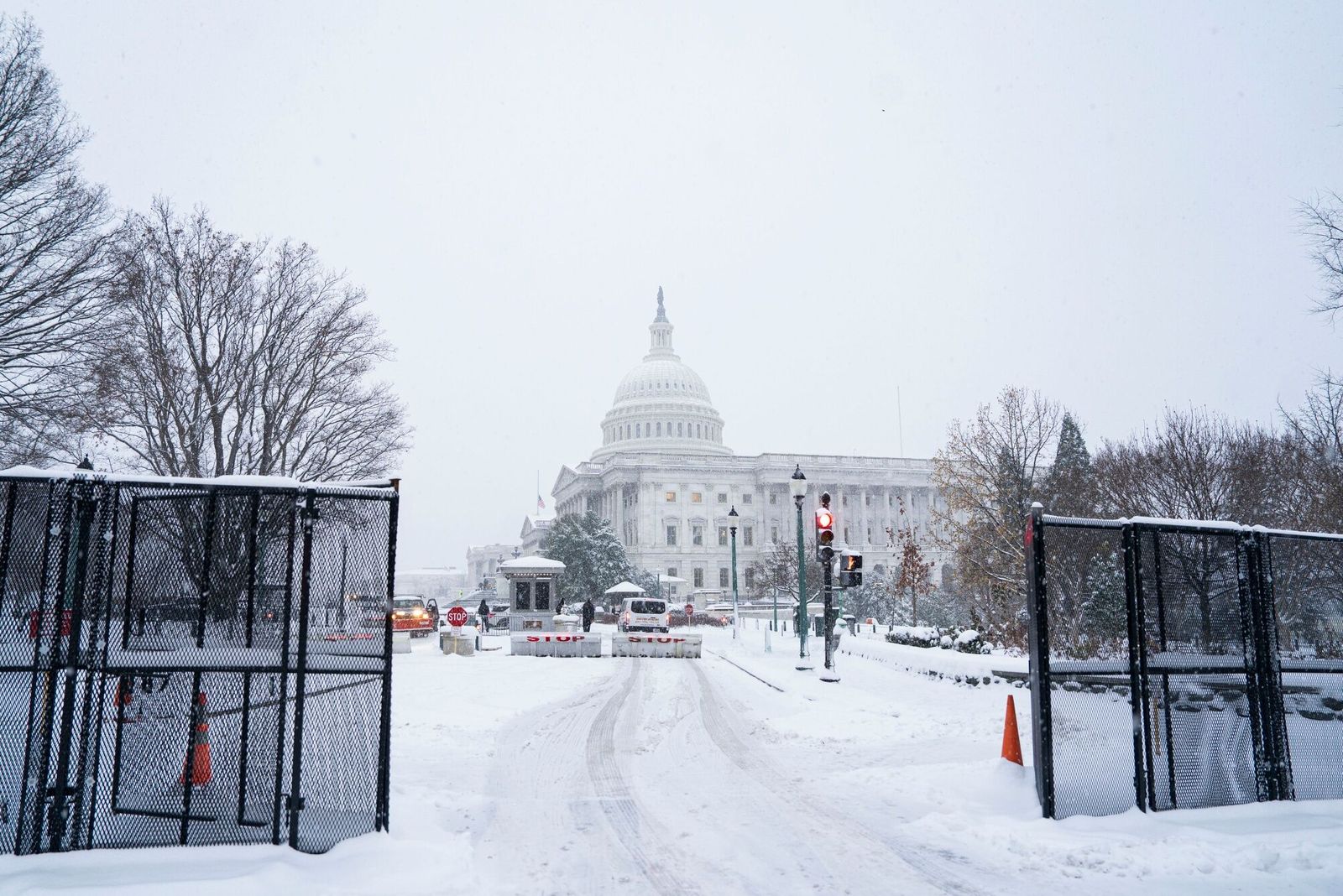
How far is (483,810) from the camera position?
9398mm

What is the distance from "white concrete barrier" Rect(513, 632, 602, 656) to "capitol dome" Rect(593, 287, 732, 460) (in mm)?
99965

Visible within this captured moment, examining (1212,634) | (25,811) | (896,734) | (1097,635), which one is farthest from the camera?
(1097,635)

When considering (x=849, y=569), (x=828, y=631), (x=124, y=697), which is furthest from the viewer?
(x=828, y=631)

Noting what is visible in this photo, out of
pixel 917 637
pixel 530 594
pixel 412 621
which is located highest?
pixel 530 594

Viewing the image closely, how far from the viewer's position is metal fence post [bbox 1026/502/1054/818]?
845 centimetres

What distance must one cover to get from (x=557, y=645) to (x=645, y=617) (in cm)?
1082

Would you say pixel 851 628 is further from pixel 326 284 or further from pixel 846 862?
pixel 846 862

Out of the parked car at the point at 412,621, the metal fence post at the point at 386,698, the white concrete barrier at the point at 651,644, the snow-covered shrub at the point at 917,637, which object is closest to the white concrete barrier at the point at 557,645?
the white concrete barrier at the point at 651,644

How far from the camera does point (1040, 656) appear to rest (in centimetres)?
855

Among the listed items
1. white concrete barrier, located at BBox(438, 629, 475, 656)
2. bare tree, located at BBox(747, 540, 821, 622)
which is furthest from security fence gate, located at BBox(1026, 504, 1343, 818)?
bare tree, located at BBox(747, 540, 821, 622)

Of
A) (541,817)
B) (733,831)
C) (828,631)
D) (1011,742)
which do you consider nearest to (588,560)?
(828,631)

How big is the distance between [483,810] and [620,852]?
195 cm

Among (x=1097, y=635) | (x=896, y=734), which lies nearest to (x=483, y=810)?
(x=896, y=734)

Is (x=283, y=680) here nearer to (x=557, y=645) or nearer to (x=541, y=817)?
(x=541, y=817)
